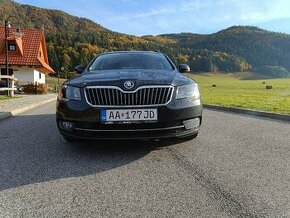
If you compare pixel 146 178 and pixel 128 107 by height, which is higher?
pixel 128 107

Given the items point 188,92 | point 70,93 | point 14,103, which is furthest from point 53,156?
point 14,103

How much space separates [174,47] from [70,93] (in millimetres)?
151259

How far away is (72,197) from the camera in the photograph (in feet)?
11.4

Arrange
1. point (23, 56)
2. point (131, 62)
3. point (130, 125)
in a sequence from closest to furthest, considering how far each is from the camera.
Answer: point (130, 125) < point (131, 62) < point (23, 56)

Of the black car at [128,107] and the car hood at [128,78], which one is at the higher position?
the car hood at [128,78]

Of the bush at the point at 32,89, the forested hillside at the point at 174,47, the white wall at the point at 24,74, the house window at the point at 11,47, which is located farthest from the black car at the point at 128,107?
the forested hillside at the point at 174,47

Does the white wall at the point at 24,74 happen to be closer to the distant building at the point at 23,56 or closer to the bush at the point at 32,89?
the distant building at the point at 23,56

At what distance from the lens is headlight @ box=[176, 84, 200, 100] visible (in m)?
5.20

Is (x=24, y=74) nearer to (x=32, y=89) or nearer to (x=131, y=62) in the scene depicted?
(x=32, y=89)

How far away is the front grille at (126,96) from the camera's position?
498 cm

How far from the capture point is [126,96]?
5.00 meters

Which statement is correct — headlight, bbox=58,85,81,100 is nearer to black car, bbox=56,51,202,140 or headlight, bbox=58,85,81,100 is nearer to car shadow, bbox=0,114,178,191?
black car, bbox=56,51,202,140

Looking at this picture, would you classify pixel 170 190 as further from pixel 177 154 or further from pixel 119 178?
pixel 177 154

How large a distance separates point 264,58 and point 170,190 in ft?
494
